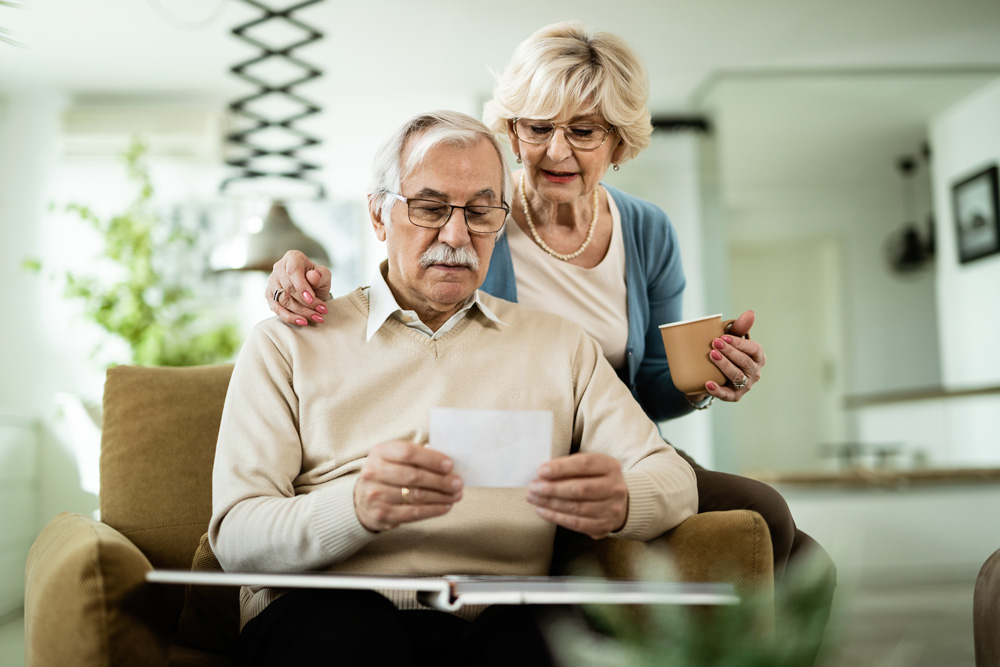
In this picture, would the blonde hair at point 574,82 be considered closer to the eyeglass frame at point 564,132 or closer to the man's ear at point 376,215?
the eyeglass frame at point 564,132

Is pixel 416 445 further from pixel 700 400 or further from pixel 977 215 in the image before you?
pixel 977 215

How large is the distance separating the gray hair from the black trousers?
65cm

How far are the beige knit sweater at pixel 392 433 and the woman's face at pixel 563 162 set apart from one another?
13.0 inches

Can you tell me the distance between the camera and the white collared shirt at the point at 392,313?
1.38 meters

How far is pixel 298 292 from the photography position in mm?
1367

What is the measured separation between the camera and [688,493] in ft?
4.18

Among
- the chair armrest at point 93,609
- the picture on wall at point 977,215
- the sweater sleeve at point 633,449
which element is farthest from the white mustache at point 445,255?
the picture on wall at point 977,215

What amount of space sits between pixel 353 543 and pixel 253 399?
322mm

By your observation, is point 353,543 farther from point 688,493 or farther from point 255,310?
point 255,310

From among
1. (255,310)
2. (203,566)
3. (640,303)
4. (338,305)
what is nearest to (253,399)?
(338,305)

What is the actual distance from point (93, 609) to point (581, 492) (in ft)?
2.03

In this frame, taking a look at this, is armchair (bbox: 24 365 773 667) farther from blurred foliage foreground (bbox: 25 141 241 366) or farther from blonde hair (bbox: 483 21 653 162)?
blurred foliage foreground (bbox: 25 141 241 366)

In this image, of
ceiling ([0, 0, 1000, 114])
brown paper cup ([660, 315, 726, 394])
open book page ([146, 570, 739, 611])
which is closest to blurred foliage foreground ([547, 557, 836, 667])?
open book page ([146, 570, 739, 611])

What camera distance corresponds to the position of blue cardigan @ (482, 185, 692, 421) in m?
1.69
